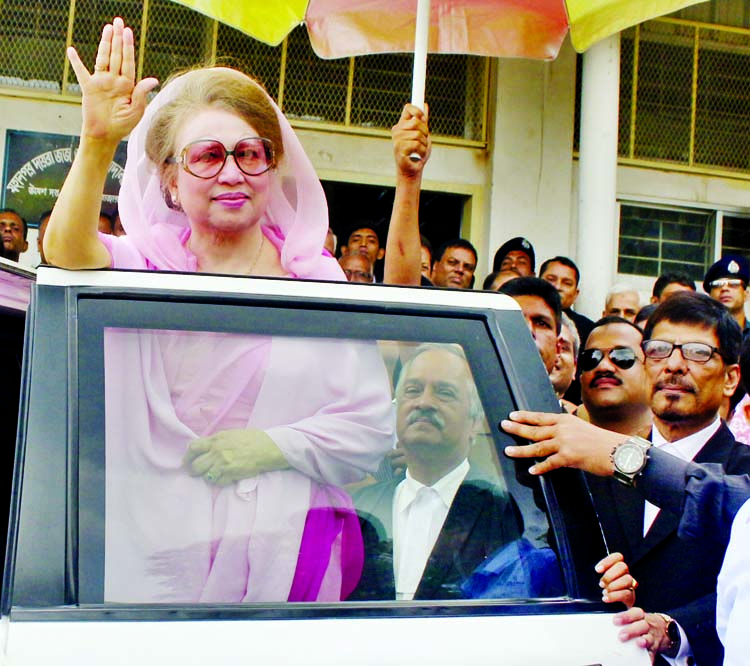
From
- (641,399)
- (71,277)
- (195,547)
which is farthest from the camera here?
(641,399)

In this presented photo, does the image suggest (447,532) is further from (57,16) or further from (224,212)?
(57,16)

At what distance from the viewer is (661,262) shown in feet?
29.1

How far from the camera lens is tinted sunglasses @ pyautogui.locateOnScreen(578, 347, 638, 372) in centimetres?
392

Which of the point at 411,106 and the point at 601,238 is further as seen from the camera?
the point at 601,238

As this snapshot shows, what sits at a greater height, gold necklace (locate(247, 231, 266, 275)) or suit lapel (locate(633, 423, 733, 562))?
gold necklace (locate(247, 231, 266, 275))

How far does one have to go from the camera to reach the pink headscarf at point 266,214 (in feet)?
7.97

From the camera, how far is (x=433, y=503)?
194 cm

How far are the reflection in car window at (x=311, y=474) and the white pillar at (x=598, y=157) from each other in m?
5.83

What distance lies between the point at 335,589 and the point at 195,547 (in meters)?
0.24

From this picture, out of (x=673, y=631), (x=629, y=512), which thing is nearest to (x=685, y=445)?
(x=629, y=512)

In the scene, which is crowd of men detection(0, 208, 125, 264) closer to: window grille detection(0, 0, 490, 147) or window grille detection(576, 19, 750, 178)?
window grille detection(0, 0, 490, 147)

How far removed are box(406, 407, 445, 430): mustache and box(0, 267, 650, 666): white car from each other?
6cm

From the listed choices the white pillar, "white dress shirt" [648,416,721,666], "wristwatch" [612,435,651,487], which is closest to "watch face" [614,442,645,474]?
"wristwatch" [612,435,651,487]

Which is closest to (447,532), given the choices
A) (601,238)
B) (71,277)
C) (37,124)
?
(71,277)
